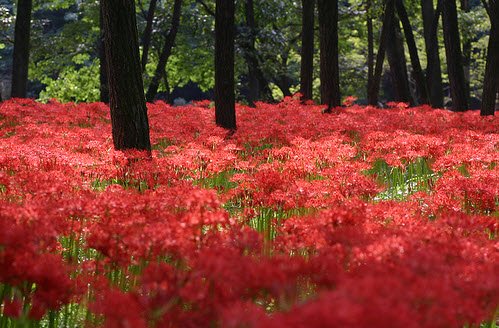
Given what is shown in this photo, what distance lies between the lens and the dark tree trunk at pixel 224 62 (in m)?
11.6

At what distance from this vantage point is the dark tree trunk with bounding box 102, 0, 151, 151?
7.33 metres

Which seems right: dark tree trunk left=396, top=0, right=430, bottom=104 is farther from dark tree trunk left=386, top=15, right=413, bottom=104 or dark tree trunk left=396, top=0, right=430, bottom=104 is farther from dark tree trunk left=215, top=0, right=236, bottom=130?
dark tree trunk left=215, top=0, right=236, bottom=130

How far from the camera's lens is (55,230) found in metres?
2.92

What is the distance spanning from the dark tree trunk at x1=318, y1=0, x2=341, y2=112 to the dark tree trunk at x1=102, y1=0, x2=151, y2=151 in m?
8.65

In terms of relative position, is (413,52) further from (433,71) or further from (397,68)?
(433,71)

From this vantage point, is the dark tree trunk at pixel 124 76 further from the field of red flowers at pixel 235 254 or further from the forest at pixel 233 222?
the field of red flowers at pixel 235 254

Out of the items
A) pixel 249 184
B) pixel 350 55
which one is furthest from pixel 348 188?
pixel 350 55

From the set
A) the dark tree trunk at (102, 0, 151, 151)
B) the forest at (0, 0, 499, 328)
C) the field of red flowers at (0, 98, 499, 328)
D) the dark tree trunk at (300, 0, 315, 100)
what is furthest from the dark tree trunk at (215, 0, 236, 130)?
the dark tree trunk at (300, 0, 315, 100)

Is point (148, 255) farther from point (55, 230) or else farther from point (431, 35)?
point (431, 35)

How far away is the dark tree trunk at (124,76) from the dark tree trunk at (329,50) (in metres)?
8.65

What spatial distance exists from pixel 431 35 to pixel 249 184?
659 inches

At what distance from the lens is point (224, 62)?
38.9 ft

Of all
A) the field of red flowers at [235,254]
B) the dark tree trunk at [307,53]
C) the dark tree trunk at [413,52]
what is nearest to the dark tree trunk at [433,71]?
the dark tree trunk at [413,52]

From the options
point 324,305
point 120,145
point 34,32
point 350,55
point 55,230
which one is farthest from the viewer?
point 350,55
